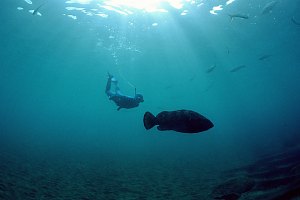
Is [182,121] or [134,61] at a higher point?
[134,61]

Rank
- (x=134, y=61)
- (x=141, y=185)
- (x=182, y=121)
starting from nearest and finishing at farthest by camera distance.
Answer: (x=182, y=121) → (x=141, y=185) → (x=134, y=61)

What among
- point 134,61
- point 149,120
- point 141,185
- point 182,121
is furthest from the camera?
point 134,61

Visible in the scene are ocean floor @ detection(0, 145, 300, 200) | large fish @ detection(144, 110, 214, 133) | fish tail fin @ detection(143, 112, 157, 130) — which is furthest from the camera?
ocean floor @ detection(0, 145, 300, 200)

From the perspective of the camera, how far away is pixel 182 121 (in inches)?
149

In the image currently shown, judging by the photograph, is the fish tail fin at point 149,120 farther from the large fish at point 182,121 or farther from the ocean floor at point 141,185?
the ocean floor at point 141,185

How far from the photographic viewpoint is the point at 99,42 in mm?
32531

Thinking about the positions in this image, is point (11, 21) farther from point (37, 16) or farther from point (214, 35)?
point (214, 35)

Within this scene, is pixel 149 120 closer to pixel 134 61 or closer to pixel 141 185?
pixel 141 185

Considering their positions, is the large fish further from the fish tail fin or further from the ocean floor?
the ocean floor

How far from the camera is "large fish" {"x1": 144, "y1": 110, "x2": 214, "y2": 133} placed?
3.77 meters

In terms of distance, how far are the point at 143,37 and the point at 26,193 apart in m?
24.1

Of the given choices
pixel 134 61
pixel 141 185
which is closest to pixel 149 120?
pixel 141 185

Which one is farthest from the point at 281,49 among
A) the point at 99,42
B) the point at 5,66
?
the point at 5,66

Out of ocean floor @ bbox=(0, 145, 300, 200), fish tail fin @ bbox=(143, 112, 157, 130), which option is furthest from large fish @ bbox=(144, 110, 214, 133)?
ocean floor @ bbox=(0, 145, 300, 200)
